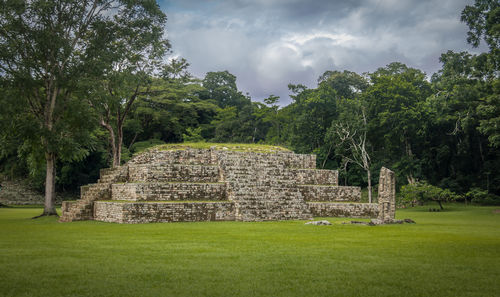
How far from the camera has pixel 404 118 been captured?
3288 centimetres

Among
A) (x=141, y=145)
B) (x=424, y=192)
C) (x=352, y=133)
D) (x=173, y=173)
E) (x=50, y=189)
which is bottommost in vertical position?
(x=424, y=192)

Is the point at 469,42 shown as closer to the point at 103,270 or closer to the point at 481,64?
the point at 481,64

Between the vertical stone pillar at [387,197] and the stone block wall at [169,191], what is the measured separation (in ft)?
22.2

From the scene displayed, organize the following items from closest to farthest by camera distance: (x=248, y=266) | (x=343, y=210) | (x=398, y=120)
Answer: (x=248, y=266) → (x=343, y=210) → (x=398, y=120)

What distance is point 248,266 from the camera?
6.95 m

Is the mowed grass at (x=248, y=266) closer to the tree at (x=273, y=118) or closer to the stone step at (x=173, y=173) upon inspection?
the stone step at (x=173, y=173)

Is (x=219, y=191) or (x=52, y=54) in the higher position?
(x=52, y=54)

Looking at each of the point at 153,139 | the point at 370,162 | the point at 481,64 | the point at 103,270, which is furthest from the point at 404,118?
the point at 103,270

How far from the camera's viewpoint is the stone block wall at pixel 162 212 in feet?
53.5

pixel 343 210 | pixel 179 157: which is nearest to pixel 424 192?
pixel 343 210

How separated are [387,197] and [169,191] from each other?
887 cm

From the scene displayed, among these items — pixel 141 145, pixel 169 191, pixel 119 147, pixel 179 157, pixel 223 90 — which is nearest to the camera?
pixel 169 191

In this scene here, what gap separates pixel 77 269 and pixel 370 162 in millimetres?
31672

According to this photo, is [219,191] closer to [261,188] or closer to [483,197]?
[261,188]
